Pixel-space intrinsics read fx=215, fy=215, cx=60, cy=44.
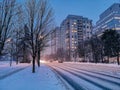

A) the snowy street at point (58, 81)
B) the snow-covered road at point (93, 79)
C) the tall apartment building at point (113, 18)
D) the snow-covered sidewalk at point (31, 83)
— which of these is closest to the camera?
the snow-covered sidewalk at point (31, 83)

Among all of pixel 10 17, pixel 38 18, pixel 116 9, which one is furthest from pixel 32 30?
pixel 116 9

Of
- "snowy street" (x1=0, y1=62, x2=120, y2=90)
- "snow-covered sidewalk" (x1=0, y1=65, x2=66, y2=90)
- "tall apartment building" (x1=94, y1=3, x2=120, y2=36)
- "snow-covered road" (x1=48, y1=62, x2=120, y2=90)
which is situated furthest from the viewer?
"tall apartment building" (x1=94, y1=3, x2=120, y2=36)

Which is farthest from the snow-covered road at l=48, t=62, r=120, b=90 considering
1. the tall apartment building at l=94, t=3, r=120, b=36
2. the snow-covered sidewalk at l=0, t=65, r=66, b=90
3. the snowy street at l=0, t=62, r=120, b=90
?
the tall apartment building at l=94, t=3, r=120, b=36

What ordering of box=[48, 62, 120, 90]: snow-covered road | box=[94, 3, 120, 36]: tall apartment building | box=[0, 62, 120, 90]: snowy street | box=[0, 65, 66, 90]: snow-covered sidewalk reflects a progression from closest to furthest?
box=[0, 65, 66, 90]: snow-covered sidewalk, box=[0, 62, 120, 90]: snowy street, box=[48, 62, 120, 90]: snow-covered road, box=[94, 3, 120, 36]: tall apartment building

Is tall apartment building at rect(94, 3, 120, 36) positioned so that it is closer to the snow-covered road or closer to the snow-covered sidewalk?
the snow-covered road

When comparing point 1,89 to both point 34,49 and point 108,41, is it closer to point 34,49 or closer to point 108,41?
point 34,49

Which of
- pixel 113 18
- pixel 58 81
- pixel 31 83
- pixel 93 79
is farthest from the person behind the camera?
pixel 113 18

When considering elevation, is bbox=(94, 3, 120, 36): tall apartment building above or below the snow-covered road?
above

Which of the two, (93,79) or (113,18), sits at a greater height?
(113,18)

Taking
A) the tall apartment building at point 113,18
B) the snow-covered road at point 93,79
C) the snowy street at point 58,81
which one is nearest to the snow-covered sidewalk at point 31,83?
the snowy street at point 58,81

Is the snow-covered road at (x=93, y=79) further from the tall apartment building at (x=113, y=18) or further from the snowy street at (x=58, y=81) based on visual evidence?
the tall apartment building at (x=113, y=18)

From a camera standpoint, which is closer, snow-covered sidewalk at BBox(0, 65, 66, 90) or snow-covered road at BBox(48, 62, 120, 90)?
snow-covered sidewalk at BBox(0, 65, 66, 90)

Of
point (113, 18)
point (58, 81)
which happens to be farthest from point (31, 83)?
point (113, 18)

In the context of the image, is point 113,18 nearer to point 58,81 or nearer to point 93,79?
point 93,79
